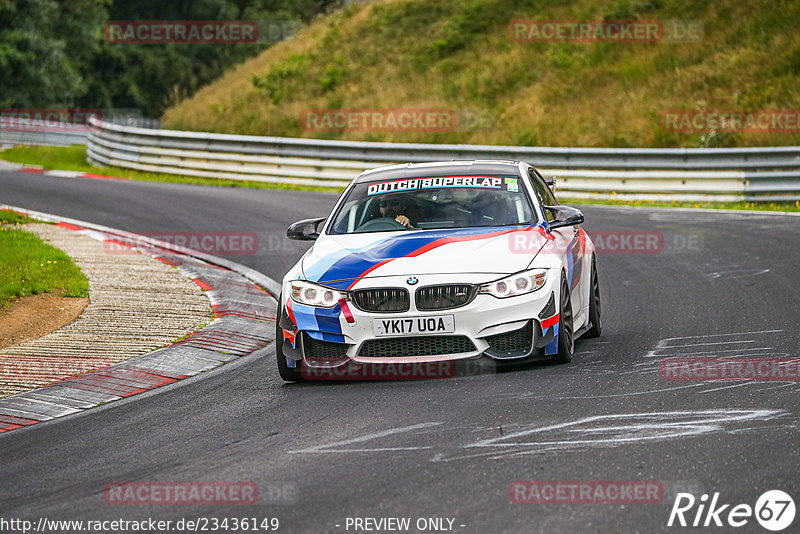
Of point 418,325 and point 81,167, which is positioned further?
point 81,167

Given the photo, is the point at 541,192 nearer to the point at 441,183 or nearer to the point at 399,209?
the point at 441,183

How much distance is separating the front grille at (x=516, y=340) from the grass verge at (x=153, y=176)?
43.1 feet

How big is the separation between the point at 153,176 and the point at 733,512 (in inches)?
932

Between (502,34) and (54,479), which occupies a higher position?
(502,34)

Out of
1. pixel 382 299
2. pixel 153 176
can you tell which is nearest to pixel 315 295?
pixel 382 299

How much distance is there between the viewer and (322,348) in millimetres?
7871

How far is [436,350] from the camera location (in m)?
7.67

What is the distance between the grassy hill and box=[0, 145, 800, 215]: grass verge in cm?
333

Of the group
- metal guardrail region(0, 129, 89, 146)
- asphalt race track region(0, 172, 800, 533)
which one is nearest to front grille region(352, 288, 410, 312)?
asphalt race track region(0, 172, 800, 533)

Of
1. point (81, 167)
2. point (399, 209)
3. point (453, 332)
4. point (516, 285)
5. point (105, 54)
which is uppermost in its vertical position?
point (105, 54)

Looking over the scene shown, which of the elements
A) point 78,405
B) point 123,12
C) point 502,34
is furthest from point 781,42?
point 123,12

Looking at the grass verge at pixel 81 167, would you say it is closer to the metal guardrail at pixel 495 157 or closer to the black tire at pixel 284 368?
the metal guardrail at pixel 495 157

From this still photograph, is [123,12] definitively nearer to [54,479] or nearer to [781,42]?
[781,42]

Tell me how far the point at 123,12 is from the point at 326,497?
215 ft
